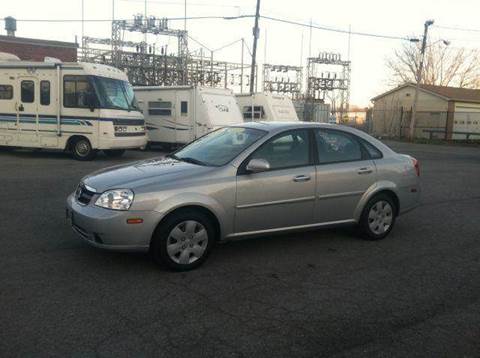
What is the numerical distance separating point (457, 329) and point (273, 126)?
9.98ft

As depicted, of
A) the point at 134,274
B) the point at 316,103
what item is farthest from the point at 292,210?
the point at 316,103

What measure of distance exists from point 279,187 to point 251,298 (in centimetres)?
150

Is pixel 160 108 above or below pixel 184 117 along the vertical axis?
above

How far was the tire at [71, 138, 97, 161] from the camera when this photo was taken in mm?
14594

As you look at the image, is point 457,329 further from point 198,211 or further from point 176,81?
point 176,81

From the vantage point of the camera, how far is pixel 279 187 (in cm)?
549

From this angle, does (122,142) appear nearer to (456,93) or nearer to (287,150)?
(287,150)

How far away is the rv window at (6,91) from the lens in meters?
14.9

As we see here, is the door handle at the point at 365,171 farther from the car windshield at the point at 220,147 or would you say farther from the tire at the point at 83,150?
the tire at the point at 83,150

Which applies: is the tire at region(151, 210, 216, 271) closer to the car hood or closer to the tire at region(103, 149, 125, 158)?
the car hood

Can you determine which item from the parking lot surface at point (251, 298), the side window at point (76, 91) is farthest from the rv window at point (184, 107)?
the parking lot surface at point (251, 298)

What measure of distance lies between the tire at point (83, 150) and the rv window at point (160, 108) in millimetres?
4773

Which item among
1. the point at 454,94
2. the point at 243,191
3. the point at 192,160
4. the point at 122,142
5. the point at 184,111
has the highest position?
the point at 454,94

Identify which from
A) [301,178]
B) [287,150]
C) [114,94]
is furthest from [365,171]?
[114,94]
